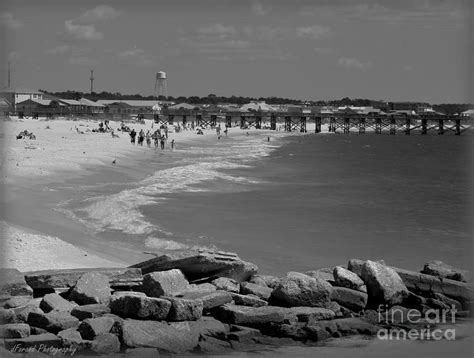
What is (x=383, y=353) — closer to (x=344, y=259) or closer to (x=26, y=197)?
(x=344, y=259)

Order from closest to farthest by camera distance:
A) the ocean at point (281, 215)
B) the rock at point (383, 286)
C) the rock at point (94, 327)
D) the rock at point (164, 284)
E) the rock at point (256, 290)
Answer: the rock at point (94, 327) < the rock at point (164, 284) < the rock at point (256, 290) < the rock at point (383, 286) < the ocean at point (281, 215)

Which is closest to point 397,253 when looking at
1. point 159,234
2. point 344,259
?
point 344,259

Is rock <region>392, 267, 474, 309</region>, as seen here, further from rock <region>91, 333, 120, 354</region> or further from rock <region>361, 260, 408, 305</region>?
rock <region>91, 333, 120, 354</region>

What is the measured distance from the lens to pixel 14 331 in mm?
9438

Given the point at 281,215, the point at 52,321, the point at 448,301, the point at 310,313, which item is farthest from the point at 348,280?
the point at 281,215

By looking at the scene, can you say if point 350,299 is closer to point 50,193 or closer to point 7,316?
point 7,316

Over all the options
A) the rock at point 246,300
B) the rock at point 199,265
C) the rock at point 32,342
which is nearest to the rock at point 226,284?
the rock at point 199,265

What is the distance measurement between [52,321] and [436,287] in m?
5.78

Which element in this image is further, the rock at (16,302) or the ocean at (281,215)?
the ocean at (281,215)

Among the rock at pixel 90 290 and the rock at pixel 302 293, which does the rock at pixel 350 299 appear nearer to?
the rock at pixel 302 293

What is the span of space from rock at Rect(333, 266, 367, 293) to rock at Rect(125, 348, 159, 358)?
11.2 feet

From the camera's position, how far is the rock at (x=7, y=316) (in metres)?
9.79

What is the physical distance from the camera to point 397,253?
60.7 ft

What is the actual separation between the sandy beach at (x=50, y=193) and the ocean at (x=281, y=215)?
0.88 meters
